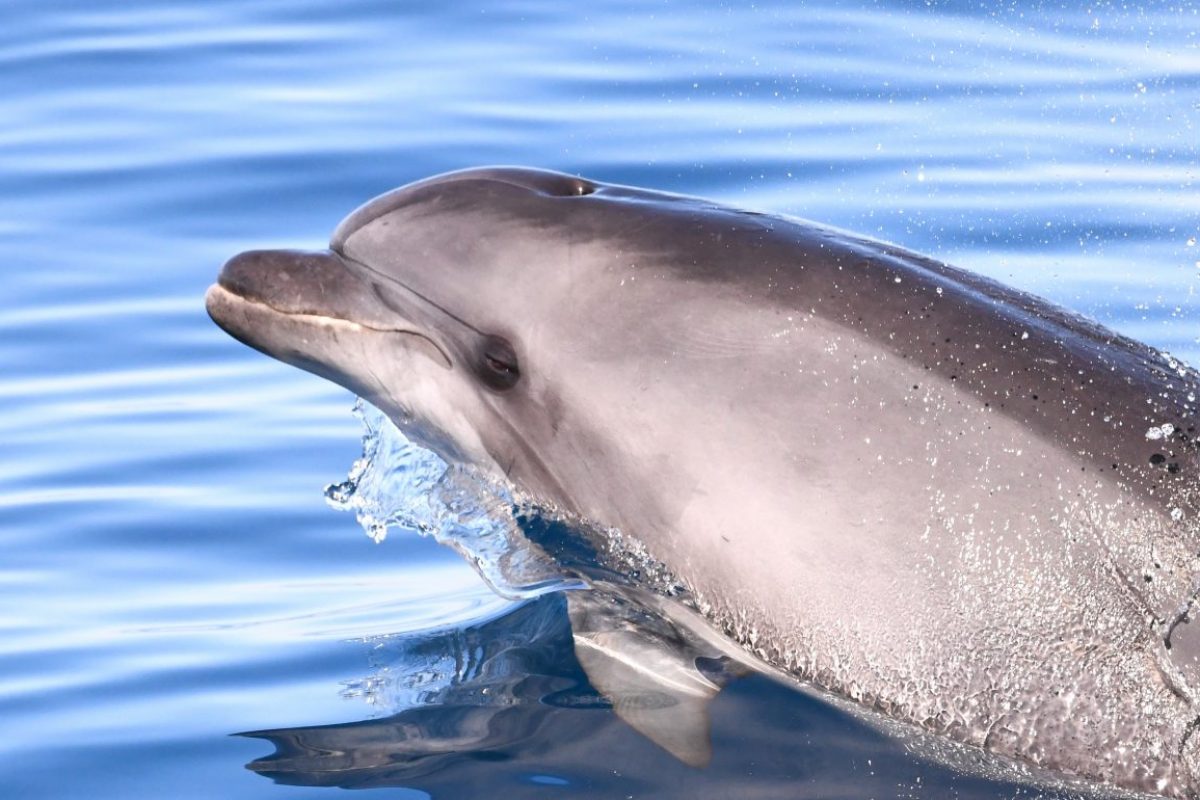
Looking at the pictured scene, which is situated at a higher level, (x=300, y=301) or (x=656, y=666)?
(x=300, y=301)

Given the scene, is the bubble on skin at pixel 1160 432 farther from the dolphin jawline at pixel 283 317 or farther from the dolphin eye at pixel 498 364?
the dolphin jawline at pixel 283 317

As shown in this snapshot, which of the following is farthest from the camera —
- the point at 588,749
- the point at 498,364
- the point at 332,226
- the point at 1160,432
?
the point at 332,226

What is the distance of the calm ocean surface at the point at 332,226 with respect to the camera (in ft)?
21.7

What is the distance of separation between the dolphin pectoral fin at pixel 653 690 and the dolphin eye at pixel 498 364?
2.98 ft

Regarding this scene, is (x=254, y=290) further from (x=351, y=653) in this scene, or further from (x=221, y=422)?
(x=221, y=422)

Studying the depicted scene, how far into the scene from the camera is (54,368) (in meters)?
10.2

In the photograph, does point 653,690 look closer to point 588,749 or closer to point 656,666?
point 656,666

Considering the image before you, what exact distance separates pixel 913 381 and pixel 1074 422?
0.45 m

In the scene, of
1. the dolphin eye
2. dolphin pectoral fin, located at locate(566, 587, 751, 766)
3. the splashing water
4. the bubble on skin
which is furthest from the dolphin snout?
the bubble on skin

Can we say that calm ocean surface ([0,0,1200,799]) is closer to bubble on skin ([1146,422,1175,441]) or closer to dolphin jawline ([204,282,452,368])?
bubble on skin ([1146,422,1175,441])

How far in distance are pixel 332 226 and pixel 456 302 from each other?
576 cm

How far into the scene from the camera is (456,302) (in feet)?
20.6

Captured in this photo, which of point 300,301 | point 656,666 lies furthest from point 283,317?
point 656,666

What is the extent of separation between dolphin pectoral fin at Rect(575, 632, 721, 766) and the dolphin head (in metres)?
0.60
